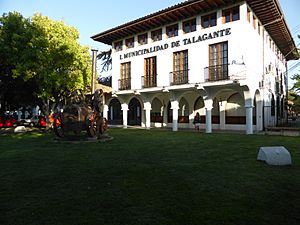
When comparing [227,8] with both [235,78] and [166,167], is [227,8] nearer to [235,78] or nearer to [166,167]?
[235,78]

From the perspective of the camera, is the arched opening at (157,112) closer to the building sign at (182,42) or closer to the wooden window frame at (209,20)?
the building sign at (182,42)

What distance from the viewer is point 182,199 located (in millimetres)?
4227

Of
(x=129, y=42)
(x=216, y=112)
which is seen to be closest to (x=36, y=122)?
(x=129, y=42)

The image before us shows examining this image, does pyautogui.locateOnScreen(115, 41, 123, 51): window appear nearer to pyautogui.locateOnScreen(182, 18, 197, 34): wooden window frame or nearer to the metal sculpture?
pyautogui.locateOnScreen(182, 18, 197, 34): wooden window frame

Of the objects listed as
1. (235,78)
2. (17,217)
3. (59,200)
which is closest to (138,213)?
(59,200)

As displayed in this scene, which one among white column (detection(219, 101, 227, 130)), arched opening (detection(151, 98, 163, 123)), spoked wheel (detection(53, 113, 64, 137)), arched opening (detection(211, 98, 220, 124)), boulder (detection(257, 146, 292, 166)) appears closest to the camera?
boulder (detection(257, 146, 292, 166))

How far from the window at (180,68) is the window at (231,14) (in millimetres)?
3552

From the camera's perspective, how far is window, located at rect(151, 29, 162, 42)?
803 inches

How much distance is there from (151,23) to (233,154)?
14.6 meters

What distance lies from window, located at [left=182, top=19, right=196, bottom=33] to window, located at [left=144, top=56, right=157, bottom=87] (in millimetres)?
3545

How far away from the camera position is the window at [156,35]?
2039 cm

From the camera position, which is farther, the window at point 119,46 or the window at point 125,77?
the window at point 119,46

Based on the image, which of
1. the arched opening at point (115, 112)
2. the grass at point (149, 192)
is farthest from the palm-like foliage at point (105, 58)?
the grass at point (149, 192)

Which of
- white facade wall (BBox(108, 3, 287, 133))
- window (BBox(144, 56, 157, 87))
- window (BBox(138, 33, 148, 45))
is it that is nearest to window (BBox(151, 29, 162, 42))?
white facade wall (BBox(108, 3, 287, 133))
